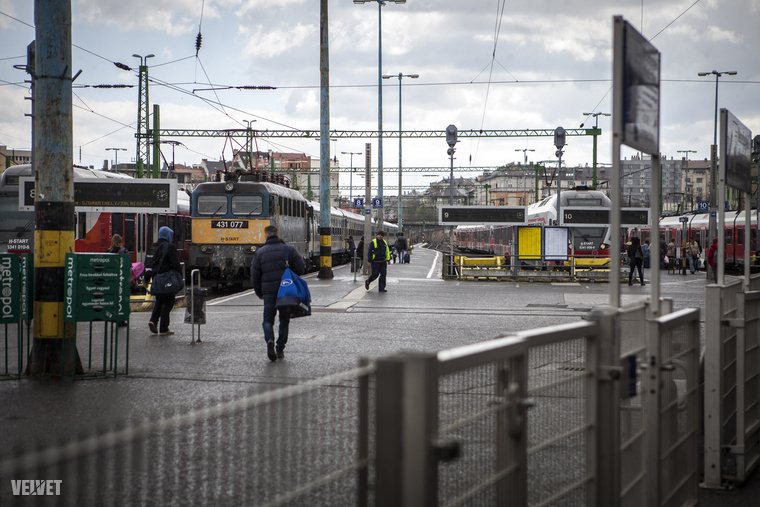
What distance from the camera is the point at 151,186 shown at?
1942 cm

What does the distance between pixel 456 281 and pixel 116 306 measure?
67.4ft

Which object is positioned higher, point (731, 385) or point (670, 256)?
point (670, 256)

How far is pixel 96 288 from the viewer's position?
933cm

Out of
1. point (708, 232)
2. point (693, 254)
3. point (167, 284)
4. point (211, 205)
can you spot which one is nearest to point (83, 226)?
point (211, 205)

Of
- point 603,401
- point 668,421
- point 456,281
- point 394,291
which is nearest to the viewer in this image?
point 603,401

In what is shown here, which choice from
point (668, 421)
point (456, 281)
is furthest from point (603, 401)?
point (456, 281)

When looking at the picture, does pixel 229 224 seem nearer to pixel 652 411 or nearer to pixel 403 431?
pixel 652 411

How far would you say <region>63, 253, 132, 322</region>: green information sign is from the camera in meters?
9.18

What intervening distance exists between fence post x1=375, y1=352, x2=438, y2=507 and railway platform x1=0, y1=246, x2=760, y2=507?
0.82 metres

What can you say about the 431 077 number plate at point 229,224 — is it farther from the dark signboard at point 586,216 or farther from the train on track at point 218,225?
the dark signboard at point 586,216

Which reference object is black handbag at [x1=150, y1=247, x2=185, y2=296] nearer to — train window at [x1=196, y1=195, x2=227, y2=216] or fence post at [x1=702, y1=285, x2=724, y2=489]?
fence post at [x1=702, y1=285, x2=724, y2=489]

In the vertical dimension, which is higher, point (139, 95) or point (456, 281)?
point (139, 95)

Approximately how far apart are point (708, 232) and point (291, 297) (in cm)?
3771

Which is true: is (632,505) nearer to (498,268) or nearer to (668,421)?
(668,421)
